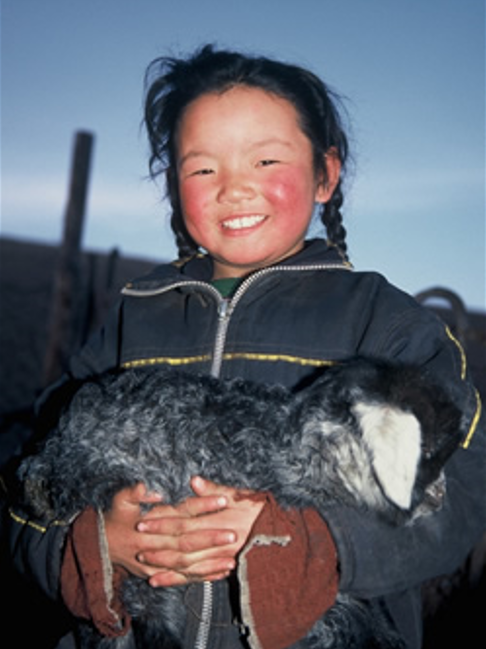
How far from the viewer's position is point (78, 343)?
11.1 m

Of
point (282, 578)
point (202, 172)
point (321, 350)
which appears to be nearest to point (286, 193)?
point (202, 172)

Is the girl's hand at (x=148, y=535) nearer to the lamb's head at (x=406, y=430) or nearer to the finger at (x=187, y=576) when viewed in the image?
the finger at (x=187, y=576)

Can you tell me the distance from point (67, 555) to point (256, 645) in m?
0.70

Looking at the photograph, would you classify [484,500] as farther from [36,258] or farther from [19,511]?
[36,258]

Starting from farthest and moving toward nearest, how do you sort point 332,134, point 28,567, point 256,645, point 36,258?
point 36,258, point 332,134, point 28,567, point 256,645

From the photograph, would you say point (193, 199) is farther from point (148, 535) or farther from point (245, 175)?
point (148, 535)

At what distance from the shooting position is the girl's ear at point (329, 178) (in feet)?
10.0

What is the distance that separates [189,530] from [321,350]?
2.70 ft

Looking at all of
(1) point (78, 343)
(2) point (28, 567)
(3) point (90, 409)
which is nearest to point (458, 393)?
(3) point (90, 409)

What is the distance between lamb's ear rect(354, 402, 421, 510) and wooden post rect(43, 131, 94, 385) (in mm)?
8492

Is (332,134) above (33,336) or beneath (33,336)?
above

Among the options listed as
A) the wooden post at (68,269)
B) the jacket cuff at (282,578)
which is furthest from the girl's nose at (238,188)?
the wooden post at (68,269)

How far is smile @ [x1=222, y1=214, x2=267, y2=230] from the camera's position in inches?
108

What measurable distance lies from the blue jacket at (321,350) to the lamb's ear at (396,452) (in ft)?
0.85
